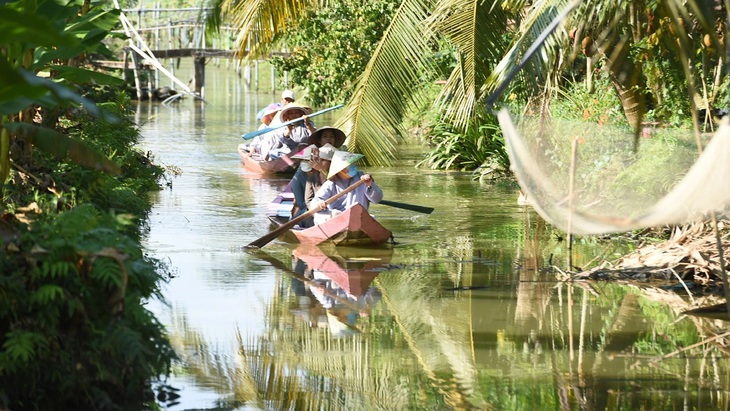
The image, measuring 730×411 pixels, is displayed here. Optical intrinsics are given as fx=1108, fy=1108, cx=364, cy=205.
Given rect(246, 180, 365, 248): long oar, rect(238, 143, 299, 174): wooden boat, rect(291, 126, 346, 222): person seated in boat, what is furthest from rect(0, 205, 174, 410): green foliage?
rect(238, 143, 299, 174): wooden boat

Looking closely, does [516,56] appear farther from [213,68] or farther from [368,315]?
[213,68]

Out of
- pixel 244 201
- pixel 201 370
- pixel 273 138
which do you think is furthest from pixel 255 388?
pixel 273 138

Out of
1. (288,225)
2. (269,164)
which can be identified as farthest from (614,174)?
(269,164)

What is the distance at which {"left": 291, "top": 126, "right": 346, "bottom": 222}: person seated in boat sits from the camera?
12578mm

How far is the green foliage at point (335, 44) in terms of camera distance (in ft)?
69.4

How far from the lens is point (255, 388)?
6664mm

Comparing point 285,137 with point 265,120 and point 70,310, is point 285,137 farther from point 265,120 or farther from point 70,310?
point 70,310

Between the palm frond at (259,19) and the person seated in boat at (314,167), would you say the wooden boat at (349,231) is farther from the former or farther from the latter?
the palm frond at (259,19)

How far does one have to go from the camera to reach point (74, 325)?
5695 millimetres

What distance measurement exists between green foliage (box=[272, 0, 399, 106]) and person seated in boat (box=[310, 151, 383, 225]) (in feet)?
28.9

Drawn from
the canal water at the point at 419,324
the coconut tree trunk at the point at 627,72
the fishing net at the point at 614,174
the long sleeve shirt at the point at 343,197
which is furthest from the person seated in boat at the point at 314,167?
the coconut tree trunk at the point at 627,72

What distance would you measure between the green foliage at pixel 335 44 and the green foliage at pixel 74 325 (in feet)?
49.8

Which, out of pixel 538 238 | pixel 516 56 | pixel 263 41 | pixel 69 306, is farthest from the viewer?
pixel 263 41

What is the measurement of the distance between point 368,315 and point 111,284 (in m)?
3.35
